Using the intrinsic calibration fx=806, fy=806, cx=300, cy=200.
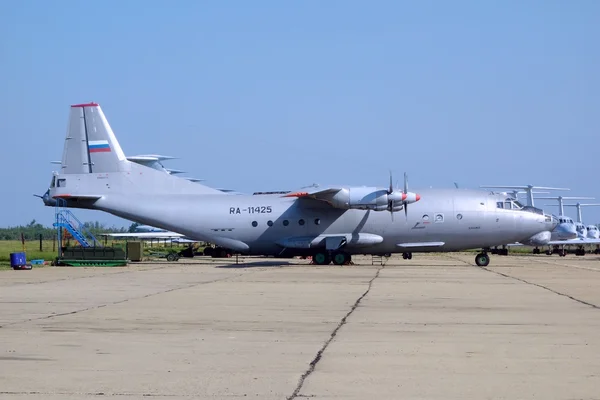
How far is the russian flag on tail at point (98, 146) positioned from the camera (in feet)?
146

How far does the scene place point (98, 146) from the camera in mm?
44500

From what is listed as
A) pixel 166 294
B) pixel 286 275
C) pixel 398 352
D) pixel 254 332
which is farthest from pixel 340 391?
pixel 286 275

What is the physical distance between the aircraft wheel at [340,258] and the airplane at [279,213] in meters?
0.05

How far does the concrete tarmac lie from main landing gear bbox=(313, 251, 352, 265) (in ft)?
64.9

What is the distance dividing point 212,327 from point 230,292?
8744 mm

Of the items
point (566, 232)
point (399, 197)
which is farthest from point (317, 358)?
point (566, 232)

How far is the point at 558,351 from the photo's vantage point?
11680 millimetres

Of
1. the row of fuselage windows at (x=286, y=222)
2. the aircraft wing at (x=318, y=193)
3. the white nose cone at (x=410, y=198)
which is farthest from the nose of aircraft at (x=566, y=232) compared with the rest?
the aircraft wing at (x=318, y=193)

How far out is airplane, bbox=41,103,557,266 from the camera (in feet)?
140

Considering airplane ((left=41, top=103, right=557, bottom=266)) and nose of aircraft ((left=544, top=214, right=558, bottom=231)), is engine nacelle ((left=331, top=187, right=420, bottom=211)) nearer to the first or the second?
airplane ((left=41, top=103, right=557, bottom=266))

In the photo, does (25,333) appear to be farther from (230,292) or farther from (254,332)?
(230,292)

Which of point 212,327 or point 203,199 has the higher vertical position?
point 203,199

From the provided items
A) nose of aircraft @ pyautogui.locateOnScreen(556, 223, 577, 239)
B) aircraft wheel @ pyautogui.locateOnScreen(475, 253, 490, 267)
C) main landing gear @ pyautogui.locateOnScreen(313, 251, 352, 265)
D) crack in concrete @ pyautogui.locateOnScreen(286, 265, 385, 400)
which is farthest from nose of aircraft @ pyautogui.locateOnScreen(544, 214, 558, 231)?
nose of aircraft @ pyautogui.locateOnScreen(556, 223, 577, 239)

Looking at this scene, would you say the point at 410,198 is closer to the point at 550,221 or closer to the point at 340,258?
the point at 340,258
